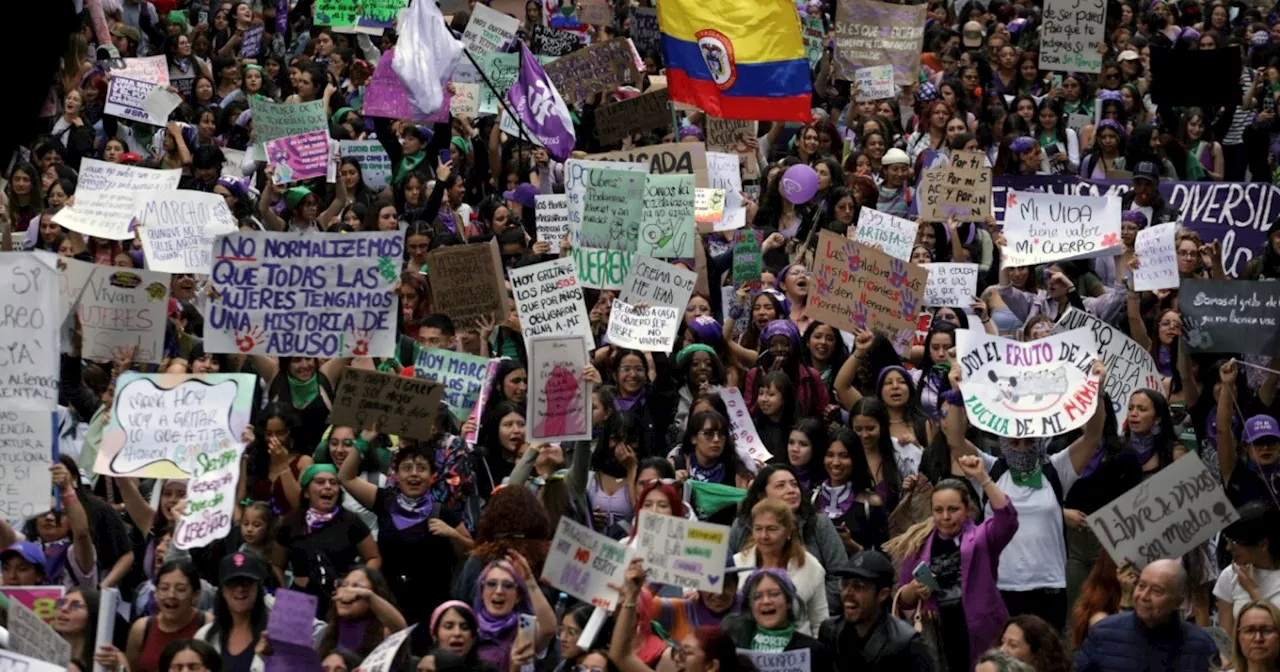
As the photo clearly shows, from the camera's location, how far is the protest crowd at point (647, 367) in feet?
23.1

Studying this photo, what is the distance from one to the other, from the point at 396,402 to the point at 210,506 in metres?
1.23

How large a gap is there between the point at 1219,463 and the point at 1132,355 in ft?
3.20

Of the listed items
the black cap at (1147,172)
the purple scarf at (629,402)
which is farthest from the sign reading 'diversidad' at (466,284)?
the black cap at (1147,172)

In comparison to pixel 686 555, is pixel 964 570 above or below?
below

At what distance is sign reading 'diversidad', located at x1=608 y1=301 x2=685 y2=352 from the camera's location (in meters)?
10.3

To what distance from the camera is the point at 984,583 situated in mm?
7359

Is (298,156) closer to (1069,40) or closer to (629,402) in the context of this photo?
(629,402)

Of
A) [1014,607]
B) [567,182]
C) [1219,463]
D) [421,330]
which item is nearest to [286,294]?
[421,330]

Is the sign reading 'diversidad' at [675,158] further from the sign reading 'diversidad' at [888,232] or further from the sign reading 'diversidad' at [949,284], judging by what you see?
the sign reading 'diversidad' at [949,284]

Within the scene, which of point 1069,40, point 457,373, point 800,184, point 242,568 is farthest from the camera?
point 1069,40

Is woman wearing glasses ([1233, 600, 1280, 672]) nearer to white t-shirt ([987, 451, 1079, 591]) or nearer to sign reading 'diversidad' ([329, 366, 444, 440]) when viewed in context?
white t-shirt ([987, 451, 1079, 591])

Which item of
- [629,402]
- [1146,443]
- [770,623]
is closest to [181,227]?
[629,402]

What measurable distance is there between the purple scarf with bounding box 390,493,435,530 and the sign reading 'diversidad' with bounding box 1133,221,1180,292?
189 inches

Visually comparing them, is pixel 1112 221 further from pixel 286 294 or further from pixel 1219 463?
pixel 286 294
